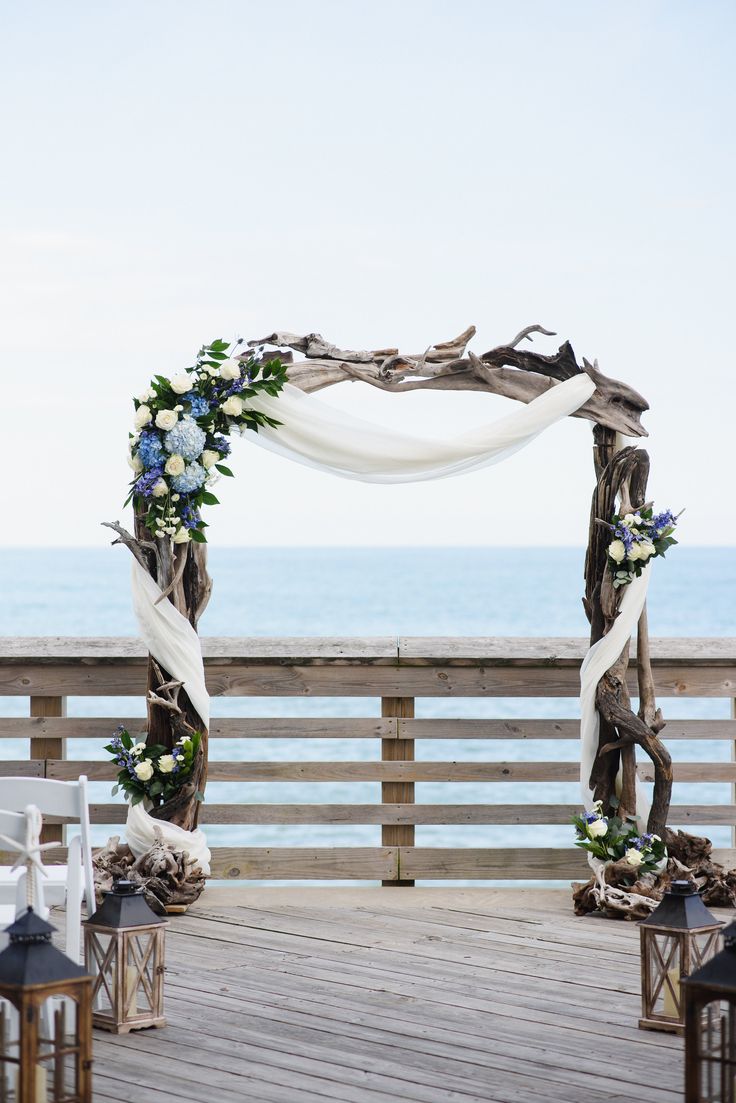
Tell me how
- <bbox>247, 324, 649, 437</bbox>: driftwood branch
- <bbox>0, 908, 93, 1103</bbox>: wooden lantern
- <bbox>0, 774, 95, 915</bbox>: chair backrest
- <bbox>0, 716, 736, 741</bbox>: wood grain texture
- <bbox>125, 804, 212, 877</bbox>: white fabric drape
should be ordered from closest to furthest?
<bbox>0, 908, 93, 1103</bbox>: wooden lantern
<bbox>0, 774, 95, 915</bbox>: chair backrest
<bbox>125, 804, 212, 877</bbox>: white fabric drape
<bbox>247, 324, 649, 437</bbox>: driftwood branch
<bbox>0, 716, 736, 741</bbox>: wood grain texture

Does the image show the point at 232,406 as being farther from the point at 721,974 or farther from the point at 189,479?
the point at 721,974

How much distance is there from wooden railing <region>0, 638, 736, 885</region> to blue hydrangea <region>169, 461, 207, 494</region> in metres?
0.74

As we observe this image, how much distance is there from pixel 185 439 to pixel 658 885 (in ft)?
7.35

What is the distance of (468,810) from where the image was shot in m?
4.34

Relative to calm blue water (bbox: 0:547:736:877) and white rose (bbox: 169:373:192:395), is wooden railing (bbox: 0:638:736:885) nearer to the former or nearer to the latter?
white rose (bbox: 169:373:192:395)

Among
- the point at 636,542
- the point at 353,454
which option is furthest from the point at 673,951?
the point at 353,454

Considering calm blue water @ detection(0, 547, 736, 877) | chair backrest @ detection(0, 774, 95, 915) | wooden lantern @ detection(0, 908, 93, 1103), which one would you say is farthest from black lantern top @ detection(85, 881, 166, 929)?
calm blue water @ detection(0, 547, 736, 877)

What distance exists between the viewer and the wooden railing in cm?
427

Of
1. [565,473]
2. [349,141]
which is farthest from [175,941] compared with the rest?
[565,473]

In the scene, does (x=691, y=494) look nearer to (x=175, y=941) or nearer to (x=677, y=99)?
(x=677, y=99)

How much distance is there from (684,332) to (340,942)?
61.9ft

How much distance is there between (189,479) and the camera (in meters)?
3.84

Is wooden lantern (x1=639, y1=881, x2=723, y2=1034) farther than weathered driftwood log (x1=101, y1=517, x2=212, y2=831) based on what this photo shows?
No

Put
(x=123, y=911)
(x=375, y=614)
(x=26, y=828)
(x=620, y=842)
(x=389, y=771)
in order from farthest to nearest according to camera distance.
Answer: (x=375, y=614), (x=389, y=771), (x=620, y=842), (x=123, y=911), (x=26, y=828)
